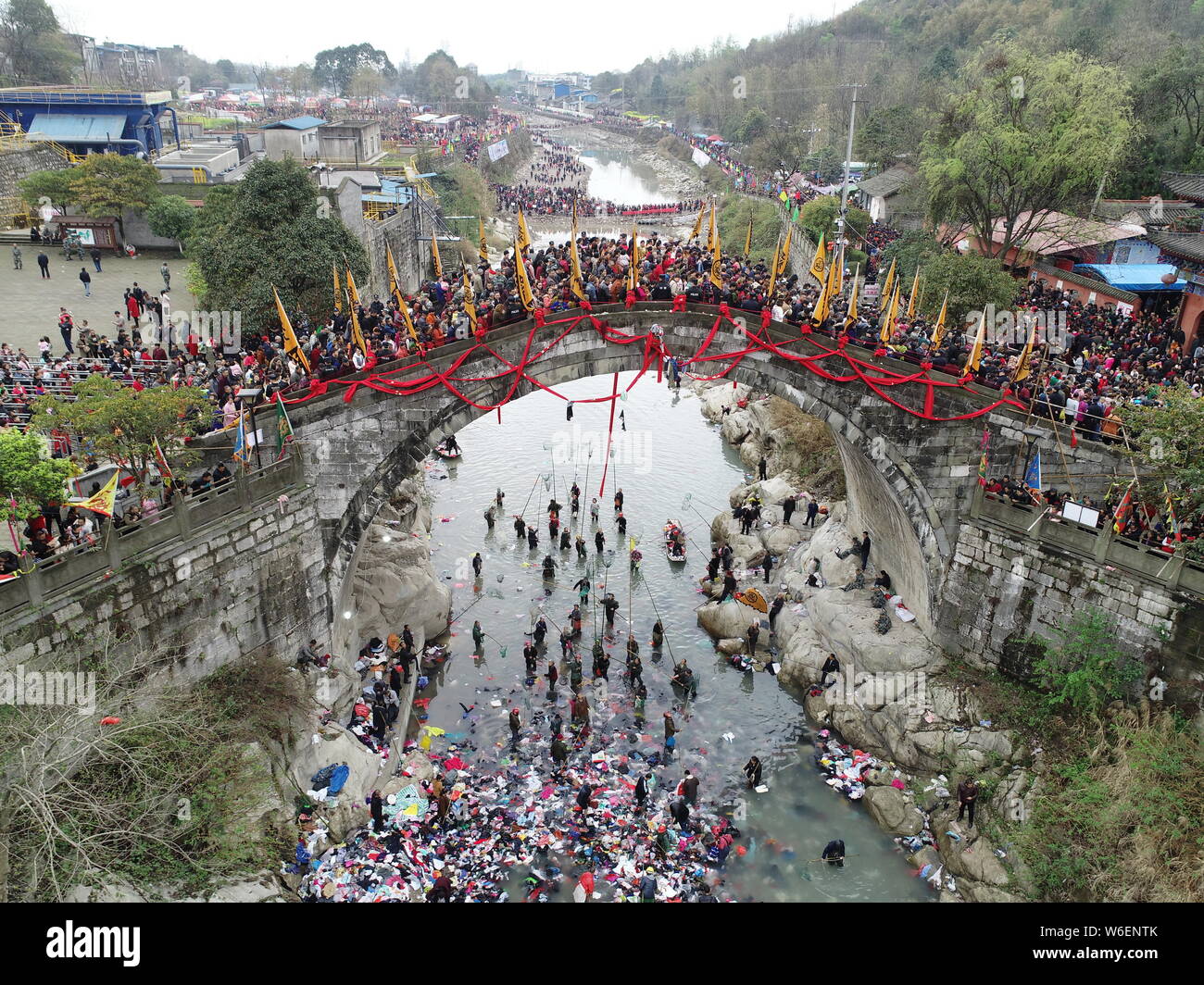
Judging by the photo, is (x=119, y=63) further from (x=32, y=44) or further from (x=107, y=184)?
(x=107, y=184)

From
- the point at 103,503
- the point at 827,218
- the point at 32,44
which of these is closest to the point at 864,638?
the point at 103,503

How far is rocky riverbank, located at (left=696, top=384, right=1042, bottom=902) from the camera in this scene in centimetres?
1964

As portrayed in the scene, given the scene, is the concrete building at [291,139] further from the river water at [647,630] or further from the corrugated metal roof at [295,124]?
the river water at [647,630]

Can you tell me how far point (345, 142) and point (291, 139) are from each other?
478 cm

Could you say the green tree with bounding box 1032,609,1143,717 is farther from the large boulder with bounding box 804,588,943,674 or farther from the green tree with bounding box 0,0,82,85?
the green tree with bounding box 0,0,82,85

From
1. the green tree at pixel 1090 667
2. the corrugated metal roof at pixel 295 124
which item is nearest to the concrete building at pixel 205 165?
the corrugated metal roof at pixel 295 124

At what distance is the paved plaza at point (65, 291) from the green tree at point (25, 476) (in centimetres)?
1497

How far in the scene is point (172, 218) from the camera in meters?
39.8

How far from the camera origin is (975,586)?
22.5 m

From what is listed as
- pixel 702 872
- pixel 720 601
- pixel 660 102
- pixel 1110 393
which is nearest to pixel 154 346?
pixel 720 601

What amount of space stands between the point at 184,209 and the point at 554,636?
89.0 feet

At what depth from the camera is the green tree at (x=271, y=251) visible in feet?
95.7

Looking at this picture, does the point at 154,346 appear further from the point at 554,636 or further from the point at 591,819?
the point at 591,819

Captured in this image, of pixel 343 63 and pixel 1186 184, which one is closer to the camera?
pixel 1186 184
